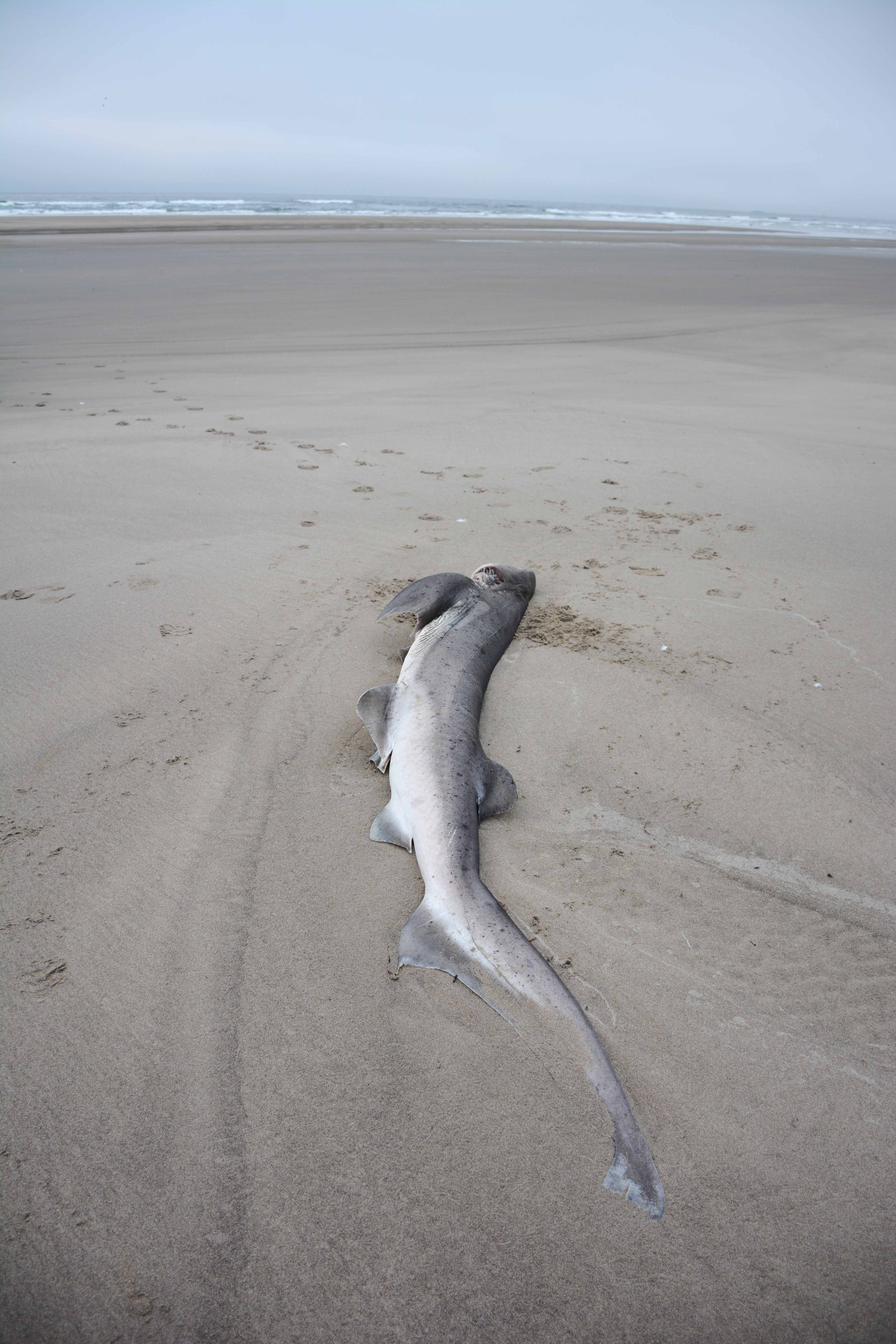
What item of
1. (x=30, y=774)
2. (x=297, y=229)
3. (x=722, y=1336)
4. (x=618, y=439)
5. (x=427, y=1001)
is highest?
(x=297, y=229)

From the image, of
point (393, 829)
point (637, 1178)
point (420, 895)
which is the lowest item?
point (637, 1178)

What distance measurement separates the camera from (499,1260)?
1782mm

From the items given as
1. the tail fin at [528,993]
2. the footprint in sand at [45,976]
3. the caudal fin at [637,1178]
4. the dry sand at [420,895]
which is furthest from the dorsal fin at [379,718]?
the caudal fin at [637,1178]

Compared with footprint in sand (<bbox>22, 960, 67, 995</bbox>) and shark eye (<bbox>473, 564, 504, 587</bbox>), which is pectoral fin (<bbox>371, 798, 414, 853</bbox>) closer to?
footprint in sand (<bbox>22, 960, 67, 995</bbox>)

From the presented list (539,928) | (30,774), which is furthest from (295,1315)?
(30,774)

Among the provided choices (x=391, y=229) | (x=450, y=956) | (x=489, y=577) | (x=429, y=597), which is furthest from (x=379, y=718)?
(x=391, y=229)

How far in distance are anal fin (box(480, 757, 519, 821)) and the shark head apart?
1.59 meters

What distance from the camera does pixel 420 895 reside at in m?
2.72

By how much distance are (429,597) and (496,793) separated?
1.39m

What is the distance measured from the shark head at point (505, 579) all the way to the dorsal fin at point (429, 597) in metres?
0.25

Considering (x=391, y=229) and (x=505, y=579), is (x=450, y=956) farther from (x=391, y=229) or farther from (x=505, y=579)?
(x=391, y=229)

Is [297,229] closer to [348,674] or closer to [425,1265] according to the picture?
[348,674]

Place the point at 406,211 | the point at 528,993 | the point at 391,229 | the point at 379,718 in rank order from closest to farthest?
the point at 528,993, the point at 379,718, the point at 391,229, the point at 406,211

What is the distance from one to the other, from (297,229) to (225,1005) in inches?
1447
